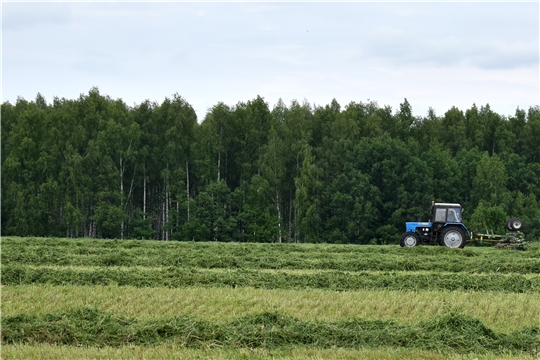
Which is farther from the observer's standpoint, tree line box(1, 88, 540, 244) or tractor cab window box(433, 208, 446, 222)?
tree line box(1, 88, 540, 244)

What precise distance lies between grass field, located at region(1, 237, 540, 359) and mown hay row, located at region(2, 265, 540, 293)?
33 mm

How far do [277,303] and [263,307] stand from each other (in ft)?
1.56

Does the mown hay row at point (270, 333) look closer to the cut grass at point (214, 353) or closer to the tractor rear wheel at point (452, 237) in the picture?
the cut grass at point (214, 353)

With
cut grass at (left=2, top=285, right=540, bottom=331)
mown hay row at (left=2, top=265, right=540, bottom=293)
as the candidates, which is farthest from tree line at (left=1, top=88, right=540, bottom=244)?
cut grass at (left=2, top=285, right=540, bottom=331)

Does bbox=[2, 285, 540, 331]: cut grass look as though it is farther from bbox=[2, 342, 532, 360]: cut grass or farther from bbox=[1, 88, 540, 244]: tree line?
bbox=[1, 88, 540, 244]: tree line

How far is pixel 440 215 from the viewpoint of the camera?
27.7m

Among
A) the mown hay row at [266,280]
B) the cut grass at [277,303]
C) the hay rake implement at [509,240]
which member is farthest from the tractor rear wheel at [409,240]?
the cut grass at [277,303]

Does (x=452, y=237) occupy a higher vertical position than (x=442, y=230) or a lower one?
lower

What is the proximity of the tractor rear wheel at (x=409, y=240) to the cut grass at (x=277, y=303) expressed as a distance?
1294cm

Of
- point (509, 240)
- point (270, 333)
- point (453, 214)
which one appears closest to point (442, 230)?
point (453, 214)

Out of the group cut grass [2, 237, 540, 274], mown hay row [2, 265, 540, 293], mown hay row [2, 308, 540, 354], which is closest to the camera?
mown hay row [2, 308, 540, 354]

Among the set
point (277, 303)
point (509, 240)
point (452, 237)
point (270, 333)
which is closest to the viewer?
point (270, 333)

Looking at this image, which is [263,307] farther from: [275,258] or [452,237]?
[452,237]

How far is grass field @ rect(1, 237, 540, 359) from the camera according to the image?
Result: 9.72 metres
